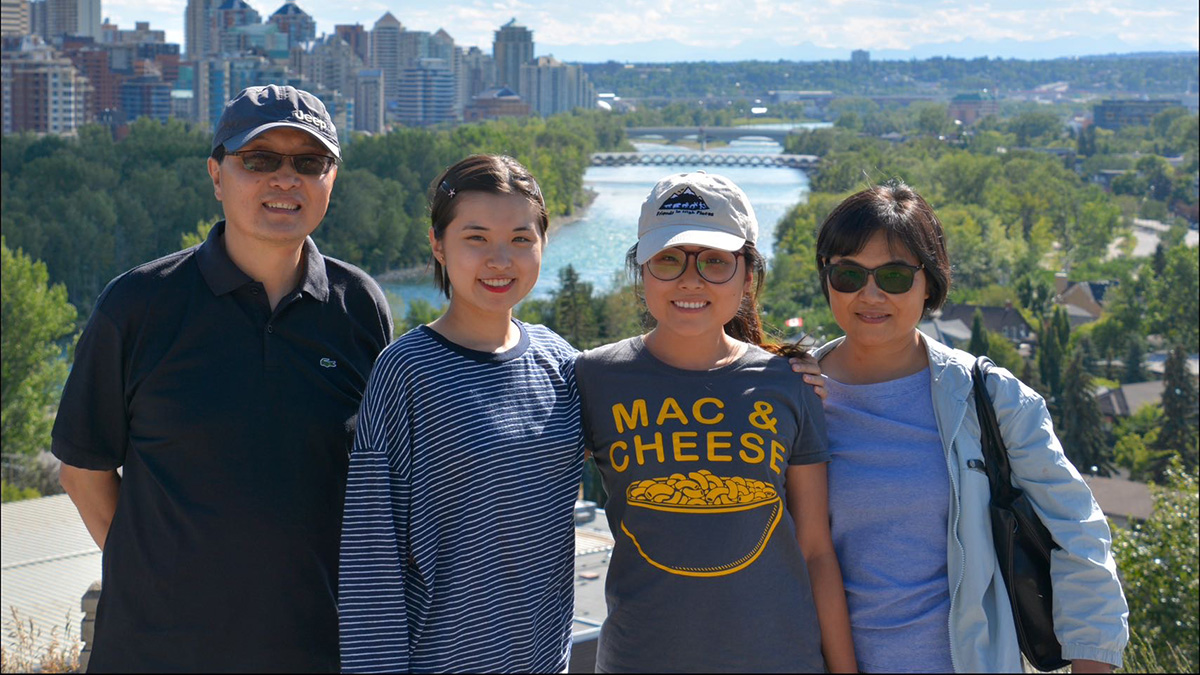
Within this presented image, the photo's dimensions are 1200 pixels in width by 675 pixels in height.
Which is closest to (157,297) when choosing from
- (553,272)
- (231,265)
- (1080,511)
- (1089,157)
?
(231,265)

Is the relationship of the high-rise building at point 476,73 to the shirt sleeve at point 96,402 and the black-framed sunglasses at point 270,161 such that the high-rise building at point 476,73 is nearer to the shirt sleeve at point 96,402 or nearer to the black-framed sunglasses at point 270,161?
the black-framed sunglasses at point 270,161

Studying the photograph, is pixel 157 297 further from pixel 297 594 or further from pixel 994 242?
pixel 994 242

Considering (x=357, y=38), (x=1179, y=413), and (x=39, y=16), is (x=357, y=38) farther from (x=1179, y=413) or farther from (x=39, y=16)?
(x=1179, y=413)

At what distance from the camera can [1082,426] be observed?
83.3 feet

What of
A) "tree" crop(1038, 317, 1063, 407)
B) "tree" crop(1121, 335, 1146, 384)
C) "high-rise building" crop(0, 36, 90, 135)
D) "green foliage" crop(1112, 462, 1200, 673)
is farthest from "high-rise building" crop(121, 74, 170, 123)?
"green foliage" crop(1112, 462, 1200, 673)

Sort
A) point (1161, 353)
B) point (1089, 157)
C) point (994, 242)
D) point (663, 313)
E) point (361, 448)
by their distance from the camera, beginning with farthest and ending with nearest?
point (1089, 157) → point (994, 242) → point (1161, 353) → point (663, 313) → point (361, 448)

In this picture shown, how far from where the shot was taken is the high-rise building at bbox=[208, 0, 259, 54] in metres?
86.9

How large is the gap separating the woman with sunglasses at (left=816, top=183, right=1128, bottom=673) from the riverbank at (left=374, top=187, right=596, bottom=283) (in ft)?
83.6

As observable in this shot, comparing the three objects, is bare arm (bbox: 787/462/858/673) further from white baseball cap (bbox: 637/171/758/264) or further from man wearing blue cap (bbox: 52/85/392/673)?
man wearing blue cap (bbox: 52/85/392/673)

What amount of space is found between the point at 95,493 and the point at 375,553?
653 millimetres

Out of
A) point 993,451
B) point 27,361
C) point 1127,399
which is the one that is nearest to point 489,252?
point 993,451

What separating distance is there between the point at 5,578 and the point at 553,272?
28270 millimetres

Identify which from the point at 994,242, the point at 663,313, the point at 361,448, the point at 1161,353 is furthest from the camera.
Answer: the point at 994,242

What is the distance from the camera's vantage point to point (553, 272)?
1487 inches
